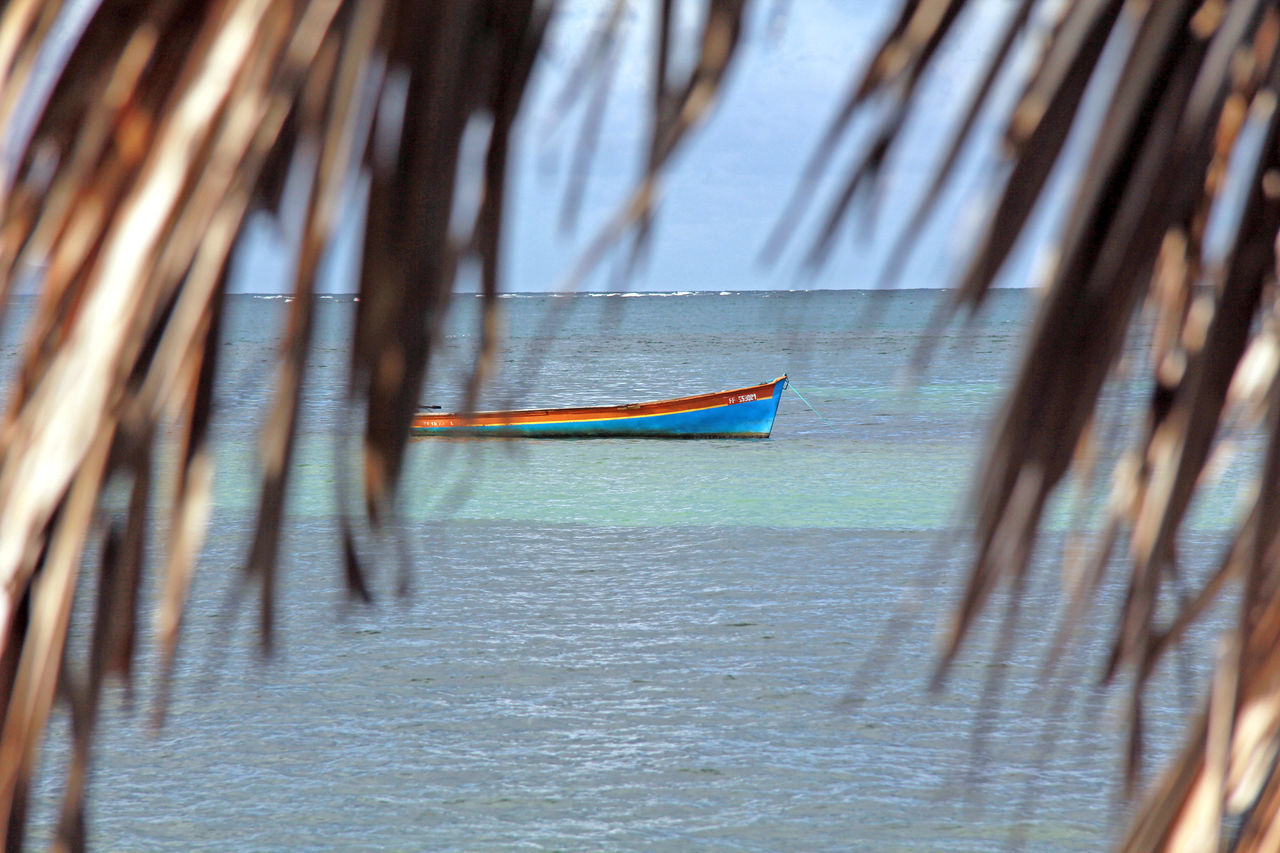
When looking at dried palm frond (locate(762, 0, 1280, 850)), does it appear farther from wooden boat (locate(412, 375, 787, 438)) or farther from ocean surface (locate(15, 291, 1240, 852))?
wooden boat (locate(412, 375, 787, 438))

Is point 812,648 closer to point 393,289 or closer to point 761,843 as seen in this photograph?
point 761,843

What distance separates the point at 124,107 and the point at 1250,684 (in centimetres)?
63

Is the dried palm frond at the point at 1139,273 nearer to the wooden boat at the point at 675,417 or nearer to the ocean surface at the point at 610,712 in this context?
the ocean surface at the point at 610,712

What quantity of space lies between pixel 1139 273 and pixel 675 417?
77.5 ft

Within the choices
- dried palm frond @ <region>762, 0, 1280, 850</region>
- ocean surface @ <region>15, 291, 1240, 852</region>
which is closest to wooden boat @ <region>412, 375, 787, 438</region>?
ocean surface @ <region>15, 291, 1240, 852</region>

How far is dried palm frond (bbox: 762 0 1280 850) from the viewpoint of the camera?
495 mm

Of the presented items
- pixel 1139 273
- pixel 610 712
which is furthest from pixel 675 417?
pixel 1139 273

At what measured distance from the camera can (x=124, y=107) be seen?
0.57 m

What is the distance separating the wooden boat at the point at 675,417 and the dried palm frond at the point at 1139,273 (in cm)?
2298

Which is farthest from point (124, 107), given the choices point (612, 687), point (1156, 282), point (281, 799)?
point (612, 687)

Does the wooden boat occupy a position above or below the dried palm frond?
above

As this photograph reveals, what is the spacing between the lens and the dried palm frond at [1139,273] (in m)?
0.50

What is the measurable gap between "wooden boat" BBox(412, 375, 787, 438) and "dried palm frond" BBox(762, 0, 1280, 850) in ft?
75.4

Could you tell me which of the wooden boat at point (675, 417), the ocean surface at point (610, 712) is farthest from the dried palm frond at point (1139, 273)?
the wooden boat at point (675, 417)
